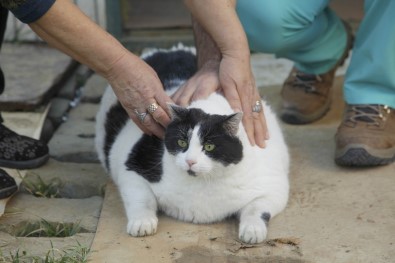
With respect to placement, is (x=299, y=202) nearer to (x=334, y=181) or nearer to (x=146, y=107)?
(x=334, y=181)

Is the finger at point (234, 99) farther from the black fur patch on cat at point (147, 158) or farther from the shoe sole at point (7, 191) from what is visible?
the shoe sole at point (7, 191)

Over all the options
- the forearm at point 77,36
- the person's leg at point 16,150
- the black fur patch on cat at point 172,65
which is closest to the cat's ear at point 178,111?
the forearm at point 77,36

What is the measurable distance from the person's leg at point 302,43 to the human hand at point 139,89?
748mm

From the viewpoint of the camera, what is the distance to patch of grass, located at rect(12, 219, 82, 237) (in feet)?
7.40

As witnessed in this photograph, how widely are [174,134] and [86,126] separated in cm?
115

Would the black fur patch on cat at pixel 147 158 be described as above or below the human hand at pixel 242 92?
below

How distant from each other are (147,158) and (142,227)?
0.88 feet

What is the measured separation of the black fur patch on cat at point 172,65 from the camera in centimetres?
264

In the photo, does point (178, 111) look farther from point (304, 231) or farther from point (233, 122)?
point (304, 231)

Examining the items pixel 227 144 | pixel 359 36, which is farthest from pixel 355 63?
pixel 227 144

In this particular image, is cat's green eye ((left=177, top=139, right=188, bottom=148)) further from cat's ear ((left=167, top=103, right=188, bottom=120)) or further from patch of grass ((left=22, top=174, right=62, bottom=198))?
patch of grass ((left=22, top=174, right=62, bottom=198))

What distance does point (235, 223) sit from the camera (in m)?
2.27

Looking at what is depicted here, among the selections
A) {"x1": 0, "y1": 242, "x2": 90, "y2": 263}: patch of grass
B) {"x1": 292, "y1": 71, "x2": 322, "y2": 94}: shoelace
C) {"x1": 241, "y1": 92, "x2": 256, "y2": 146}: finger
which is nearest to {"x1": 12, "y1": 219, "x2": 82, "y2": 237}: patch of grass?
{"x1": 0, "y1": 242, "x2": 90, "y2": 263}: patch of grass

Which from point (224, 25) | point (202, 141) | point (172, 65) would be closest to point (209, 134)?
point (202, 141)
